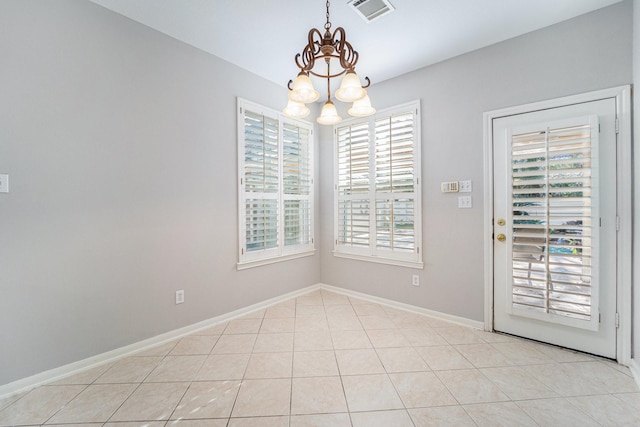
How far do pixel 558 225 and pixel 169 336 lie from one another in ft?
11.4

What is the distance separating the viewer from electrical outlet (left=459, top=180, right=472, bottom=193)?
2.67m

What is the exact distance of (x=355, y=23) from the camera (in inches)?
90.0

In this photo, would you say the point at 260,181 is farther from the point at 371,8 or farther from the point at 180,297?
the point at 371,8

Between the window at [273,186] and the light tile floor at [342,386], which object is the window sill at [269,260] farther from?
the light tile floor at [342,386]

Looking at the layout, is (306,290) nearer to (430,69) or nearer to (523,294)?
(523,294)

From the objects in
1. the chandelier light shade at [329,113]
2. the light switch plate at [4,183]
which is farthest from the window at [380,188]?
the light switch plate at [4,183]

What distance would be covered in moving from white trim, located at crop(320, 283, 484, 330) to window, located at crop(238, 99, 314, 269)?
26.9 inches

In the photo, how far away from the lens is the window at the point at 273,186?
9.90 ft

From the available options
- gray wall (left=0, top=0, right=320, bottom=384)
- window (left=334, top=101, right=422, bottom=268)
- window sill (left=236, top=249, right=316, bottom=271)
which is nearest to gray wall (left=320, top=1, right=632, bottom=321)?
window (left=334, top=101, right=422, bottom=268)

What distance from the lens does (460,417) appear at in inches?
60.2

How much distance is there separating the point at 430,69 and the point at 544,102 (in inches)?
44.5

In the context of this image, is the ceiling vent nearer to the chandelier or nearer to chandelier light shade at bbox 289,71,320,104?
the chandelier

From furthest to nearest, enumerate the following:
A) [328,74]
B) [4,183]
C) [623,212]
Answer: [623,212], [4,183], [328,74]

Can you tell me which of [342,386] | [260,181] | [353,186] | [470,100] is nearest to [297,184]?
[260,181]
